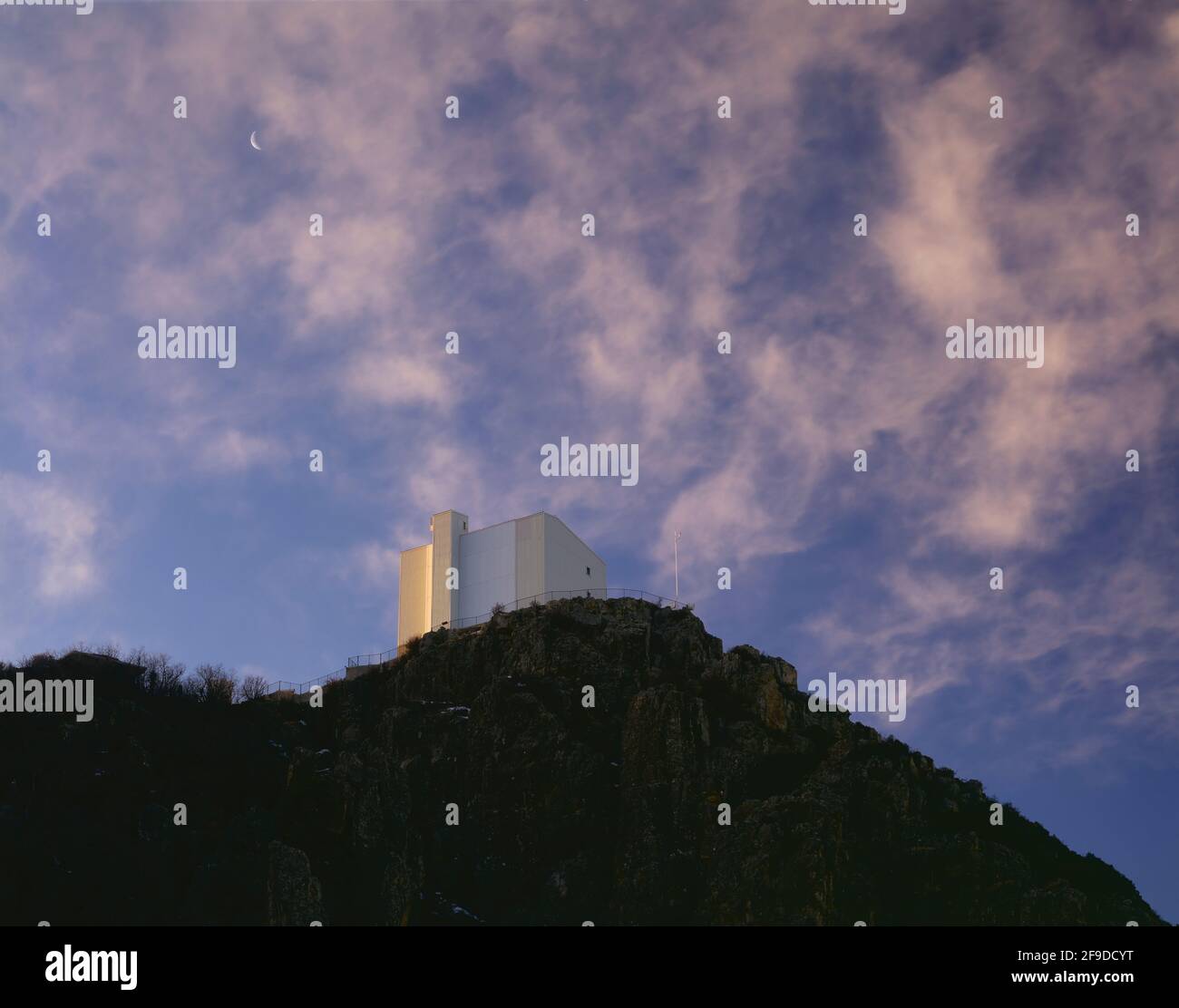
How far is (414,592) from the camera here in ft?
314

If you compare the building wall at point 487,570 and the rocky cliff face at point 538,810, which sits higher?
the building wall at point 487,570

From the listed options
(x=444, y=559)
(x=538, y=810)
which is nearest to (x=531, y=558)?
(x=444, y=559)

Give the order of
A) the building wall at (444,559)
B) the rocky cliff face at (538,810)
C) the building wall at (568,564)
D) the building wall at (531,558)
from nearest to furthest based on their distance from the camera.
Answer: the rocky cliff face at (538,810)
the building wall at (531,558)
the building wall at (568,564)
the building wall at (444,559)

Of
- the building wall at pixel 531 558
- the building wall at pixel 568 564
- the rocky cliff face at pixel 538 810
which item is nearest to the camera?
the rocky cliff face at pixel 538 810

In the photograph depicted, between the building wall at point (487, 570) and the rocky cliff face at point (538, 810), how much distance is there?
14.7 feet

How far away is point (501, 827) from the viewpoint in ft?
240

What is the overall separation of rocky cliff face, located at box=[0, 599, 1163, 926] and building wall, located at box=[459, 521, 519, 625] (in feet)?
14.7

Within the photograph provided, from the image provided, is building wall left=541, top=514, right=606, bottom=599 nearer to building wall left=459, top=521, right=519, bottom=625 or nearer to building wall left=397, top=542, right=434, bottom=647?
building wall left=459, top=521, right=519, bottom=625

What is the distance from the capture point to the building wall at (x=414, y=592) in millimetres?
94688

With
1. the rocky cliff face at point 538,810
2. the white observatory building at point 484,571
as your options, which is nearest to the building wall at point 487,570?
the white observatory building at point 484,571

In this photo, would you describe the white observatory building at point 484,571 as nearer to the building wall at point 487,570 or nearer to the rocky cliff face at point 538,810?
the building wall at point 487,570

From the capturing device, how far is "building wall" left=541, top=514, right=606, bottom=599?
91.9 meters

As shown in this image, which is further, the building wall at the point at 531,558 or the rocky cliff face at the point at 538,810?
the building wall at the point at 531,558
